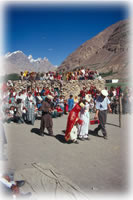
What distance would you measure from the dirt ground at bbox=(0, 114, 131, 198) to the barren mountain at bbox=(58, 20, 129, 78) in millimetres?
43747

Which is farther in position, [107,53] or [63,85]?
[107,53]

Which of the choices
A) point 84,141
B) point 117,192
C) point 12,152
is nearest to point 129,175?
point 117,192

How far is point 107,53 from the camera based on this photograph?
81750mm

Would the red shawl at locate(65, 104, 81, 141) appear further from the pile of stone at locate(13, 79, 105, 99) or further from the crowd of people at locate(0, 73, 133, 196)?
the pile of stone at locate(13, 79, 105, 99)

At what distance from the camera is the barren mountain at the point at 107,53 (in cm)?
6111

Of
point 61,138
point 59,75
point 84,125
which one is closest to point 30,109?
point 61,138

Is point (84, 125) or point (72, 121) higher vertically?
point (72, 121)

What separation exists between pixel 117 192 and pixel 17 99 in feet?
21.5

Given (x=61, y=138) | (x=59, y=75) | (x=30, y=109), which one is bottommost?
(x=61, y=138)

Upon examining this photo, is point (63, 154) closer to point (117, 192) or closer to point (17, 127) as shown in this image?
point (117, 192)

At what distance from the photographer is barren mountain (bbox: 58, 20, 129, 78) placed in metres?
61.1

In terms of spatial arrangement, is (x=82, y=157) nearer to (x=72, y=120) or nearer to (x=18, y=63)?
(x=72, y=120)

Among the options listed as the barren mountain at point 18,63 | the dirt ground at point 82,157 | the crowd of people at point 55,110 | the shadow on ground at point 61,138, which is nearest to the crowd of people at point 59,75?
the crowd of people at point 55,110

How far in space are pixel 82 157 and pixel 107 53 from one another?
267 ft
